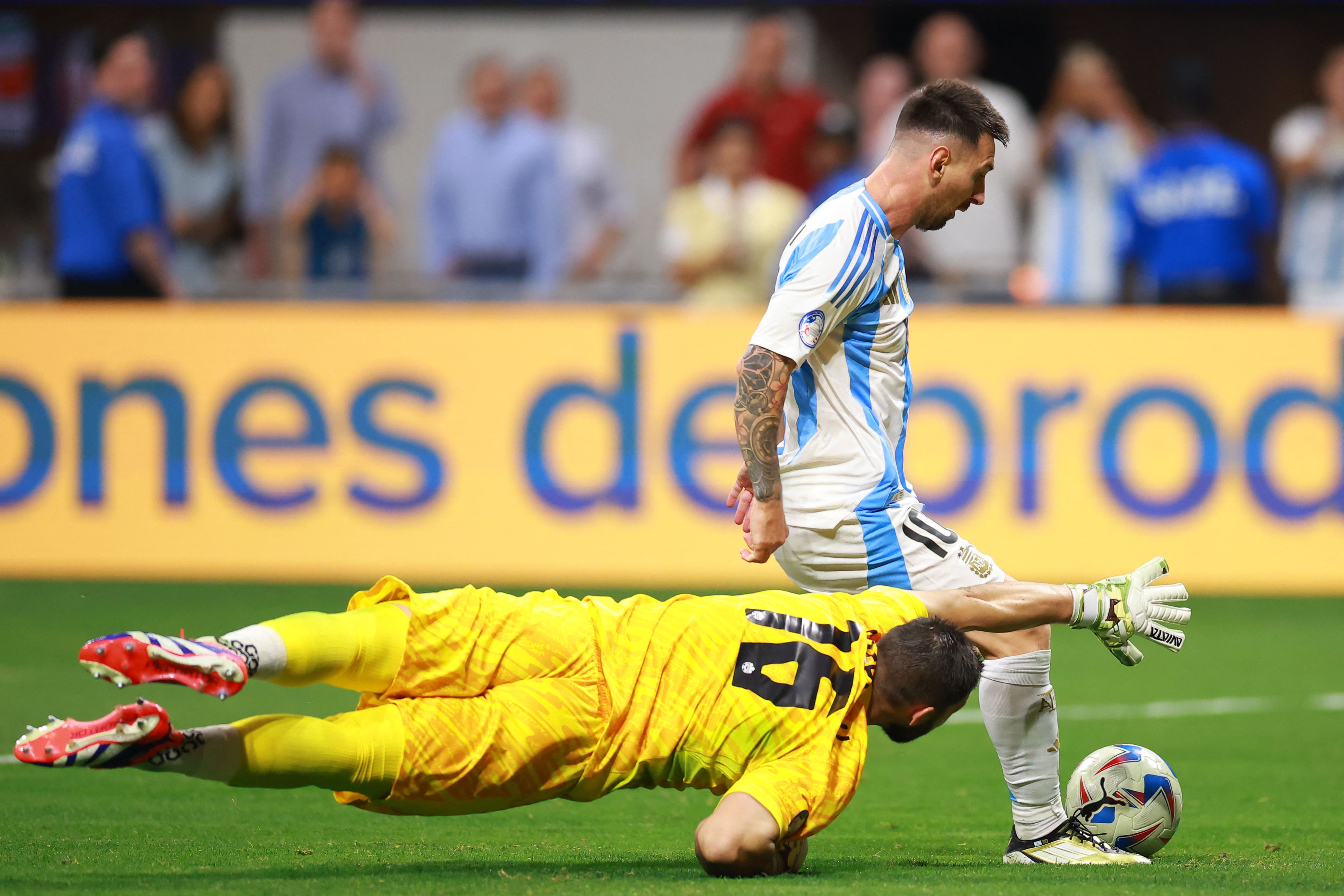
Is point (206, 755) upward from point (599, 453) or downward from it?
downward

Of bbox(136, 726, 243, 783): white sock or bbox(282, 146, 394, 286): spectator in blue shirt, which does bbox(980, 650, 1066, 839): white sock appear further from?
bbox(282, 146, 394, 286): spectator in blue shirt

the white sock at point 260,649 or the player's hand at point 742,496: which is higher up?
the player's hand at point 742,496

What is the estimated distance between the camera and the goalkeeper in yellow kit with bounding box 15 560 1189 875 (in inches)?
179

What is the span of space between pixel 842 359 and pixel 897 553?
600mm

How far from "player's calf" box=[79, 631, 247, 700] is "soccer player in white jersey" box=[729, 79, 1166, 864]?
1.61 meters

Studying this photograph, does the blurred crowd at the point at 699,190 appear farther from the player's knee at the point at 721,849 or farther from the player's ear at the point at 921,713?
the player's knee at the point at 721,849

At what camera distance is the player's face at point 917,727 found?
4891 millimetres

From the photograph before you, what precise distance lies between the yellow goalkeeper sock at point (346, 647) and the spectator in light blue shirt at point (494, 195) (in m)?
8.68

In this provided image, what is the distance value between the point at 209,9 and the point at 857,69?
5.89 meters

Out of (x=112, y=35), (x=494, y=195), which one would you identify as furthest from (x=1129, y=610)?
(x=112, y=35)

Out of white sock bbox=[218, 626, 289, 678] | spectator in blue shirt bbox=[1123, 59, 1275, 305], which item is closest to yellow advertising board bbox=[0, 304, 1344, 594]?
spectator in blue shirt bbox=[1123, 59, 1275, 305]

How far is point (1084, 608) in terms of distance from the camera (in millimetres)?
5051

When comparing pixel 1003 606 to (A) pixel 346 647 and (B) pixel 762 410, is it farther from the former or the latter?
(A) pixel 346 647

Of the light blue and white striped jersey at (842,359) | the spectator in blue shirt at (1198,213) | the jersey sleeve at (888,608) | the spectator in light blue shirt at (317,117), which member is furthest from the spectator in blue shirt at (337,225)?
the jersey sleeve at (888,608)
